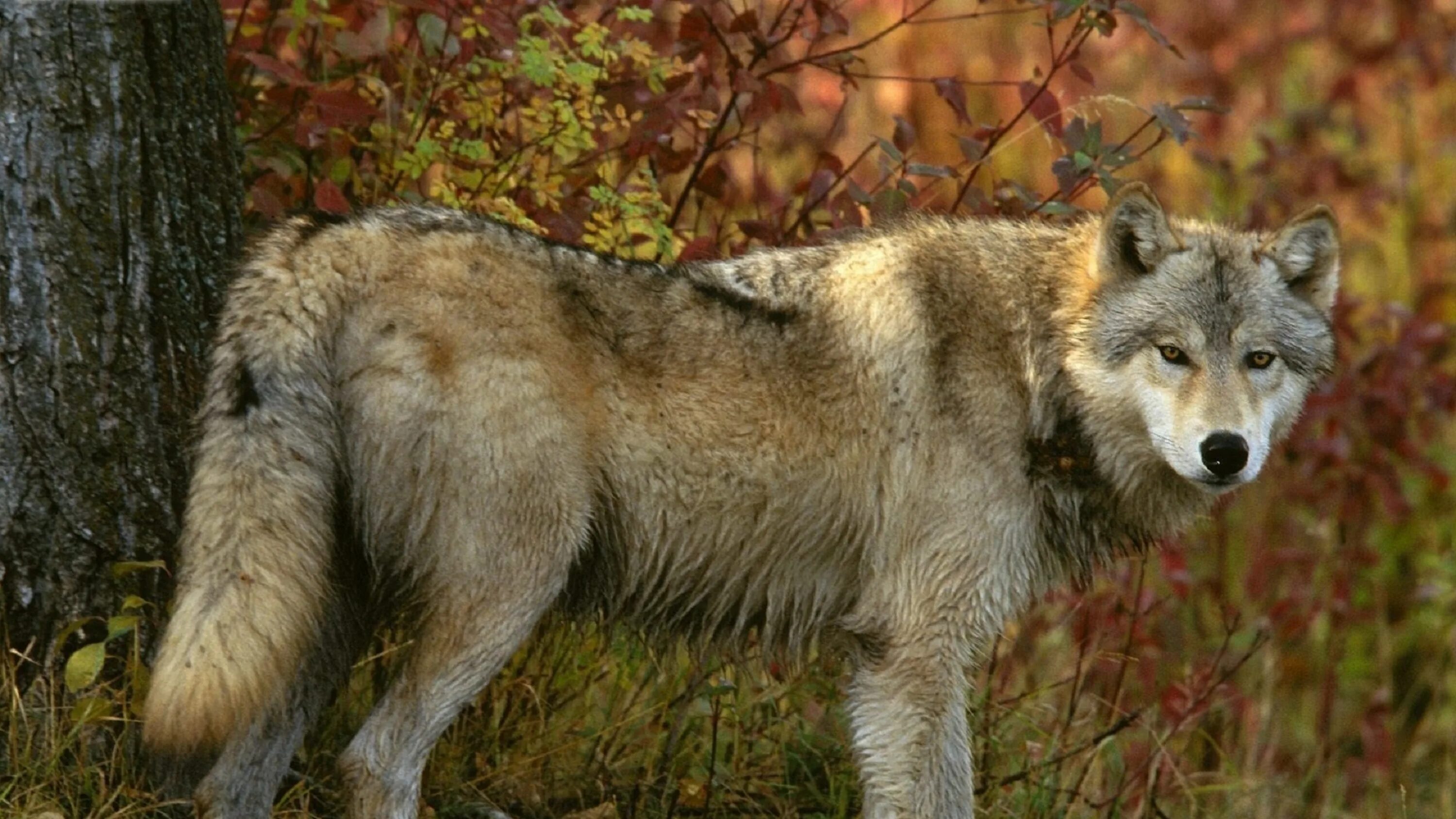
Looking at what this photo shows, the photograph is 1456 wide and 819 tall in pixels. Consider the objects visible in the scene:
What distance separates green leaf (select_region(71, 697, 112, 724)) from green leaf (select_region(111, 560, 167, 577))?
1.06 feet

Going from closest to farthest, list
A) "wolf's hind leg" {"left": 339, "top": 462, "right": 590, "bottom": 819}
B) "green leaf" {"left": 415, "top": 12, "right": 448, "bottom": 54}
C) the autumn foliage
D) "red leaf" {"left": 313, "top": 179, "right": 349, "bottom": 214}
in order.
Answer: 1. "wolf's hind leg" {"left": 339, "top": 462, "right": 590, "bottom": 819}
2. "red leaf" {"left": 313, "top": 179, "right": 349, "bottom": 214}
3. "green leaf" {"left": 415, "top": 12, "right": 448, "bottom": 54}
4. the autumn foliage

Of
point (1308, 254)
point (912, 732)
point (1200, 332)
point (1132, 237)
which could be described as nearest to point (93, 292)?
point (912, 732)

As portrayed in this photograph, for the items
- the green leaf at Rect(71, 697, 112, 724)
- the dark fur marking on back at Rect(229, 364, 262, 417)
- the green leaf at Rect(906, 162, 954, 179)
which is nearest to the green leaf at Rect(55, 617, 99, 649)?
the green leaf at Rect(71, 697, 112, 724)

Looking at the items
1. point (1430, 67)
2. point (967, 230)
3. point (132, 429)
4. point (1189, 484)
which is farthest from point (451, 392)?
point (1430, 67)

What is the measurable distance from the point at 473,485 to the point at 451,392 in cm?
23

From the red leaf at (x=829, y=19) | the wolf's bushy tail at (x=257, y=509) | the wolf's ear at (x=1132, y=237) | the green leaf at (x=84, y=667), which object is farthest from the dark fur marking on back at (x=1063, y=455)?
the green leaf at (x=84, y=667)

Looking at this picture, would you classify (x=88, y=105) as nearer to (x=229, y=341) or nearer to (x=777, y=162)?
(x=229, y=341)

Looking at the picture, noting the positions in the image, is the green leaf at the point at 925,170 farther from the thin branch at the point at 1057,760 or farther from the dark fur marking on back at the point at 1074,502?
the thin branch at the point at 1057,760

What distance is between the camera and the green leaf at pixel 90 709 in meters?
3.97

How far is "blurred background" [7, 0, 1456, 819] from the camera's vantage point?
473 centimetres

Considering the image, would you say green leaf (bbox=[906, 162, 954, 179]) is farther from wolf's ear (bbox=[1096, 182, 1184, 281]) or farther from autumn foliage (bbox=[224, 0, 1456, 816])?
wolf's ear (bbox=[1096, 182, 1184, 281])

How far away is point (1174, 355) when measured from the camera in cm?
426

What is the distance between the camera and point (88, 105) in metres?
Answer: 4.12

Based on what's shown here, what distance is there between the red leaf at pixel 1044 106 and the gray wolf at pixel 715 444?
1.98ft
